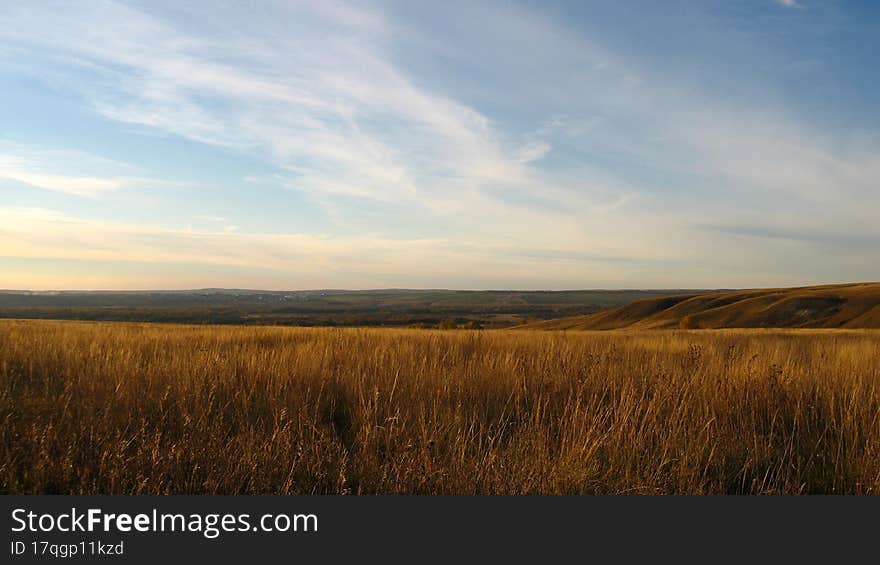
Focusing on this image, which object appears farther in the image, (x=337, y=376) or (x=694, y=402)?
(x=337, y=376)

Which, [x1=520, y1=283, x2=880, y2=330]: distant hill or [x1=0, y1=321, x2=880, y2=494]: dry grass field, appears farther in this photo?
[x1=520, y1=283, x2=880, y2=330]: distant hill

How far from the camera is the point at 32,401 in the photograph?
427cm

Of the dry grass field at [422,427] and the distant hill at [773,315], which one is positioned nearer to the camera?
the dry grass field at [422,427]

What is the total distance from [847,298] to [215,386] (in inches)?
4002

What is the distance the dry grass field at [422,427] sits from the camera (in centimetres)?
303

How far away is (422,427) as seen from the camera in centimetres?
361

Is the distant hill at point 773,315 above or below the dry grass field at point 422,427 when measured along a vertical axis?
below

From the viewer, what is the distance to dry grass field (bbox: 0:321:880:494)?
9.94 feet

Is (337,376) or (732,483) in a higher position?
(337,376)

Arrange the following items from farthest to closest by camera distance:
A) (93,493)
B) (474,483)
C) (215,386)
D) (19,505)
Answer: (215,386), (474,483), (93,493), (19,505)

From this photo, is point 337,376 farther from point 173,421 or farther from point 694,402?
point 694,402

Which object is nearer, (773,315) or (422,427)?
(422,427)

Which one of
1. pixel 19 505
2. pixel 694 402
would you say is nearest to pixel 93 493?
pixel 19 505

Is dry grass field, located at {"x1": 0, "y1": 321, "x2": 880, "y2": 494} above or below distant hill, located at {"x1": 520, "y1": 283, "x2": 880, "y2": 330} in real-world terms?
above
